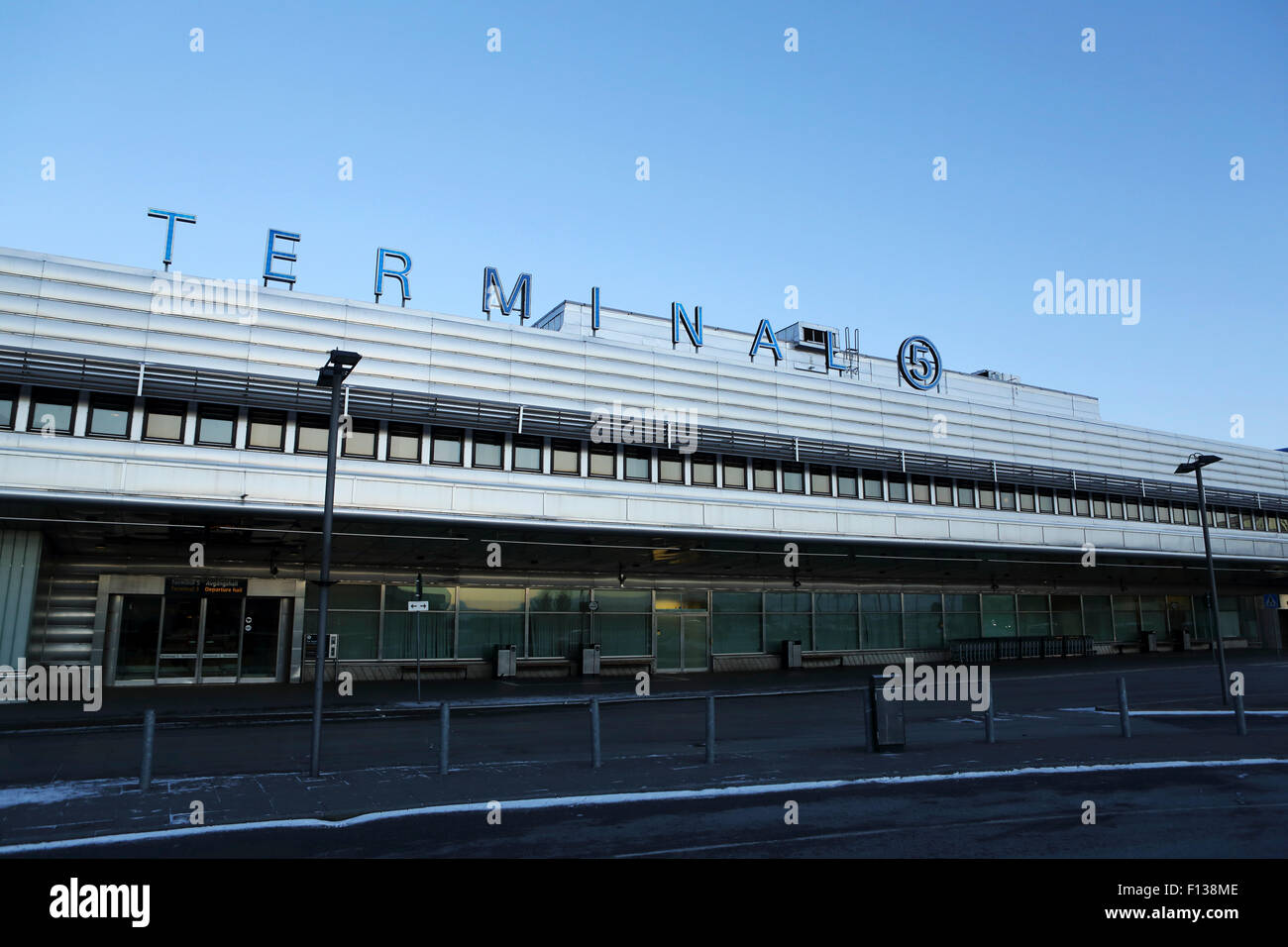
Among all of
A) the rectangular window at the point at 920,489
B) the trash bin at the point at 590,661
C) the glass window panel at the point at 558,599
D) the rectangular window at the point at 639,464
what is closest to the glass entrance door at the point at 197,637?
the glass window panel at the point at 558,599

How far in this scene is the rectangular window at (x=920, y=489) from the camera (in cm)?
3328

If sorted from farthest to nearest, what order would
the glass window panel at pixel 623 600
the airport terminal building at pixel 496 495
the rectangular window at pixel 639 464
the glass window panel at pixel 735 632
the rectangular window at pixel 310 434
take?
the glass window panel at pixel 735 632 → the glass window panel at pixel 623 600 → the rectangular window at pixel 639 464 → the rectangular window at pixel 310 434 → the airport terminal building at pixel 496 495

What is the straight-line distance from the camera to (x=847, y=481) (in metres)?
31.6

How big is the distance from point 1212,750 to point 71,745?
1788 cm

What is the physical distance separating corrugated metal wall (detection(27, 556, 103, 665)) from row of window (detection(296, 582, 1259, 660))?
560 centimetres

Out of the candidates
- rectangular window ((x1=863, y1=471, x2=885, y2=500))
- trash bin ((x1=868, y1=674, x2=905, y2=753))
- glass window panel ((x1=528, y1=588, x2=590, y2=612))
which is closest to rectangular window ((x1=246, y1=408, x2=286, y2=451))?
glass window panel ((x1=528, y1=588, x2=590, y2=612))

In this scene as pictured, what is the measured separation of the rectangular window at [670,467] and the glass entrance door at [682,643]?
236 inches

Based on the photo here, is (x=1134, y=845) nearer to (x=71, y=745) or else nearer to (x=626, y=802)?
(x=626, y=802)

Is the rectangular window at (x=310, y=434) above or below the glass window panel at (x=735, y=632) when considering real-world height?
above

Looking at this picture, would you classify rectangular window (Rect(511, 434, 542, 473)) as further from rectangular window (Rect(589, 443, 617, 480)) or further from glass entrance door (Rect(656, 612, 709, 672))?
glass entrance door (Rect(656, 612, 709, 672))

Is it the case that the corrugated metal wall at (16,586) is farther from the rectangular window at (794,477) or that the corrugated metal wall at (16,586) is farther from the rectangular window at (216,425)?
the rectangular window at (794,477)

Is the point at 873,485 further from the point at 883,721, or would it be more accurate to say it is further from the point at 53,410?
the point at 53,410

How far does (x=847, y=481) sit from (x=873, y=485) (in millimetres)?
1263
